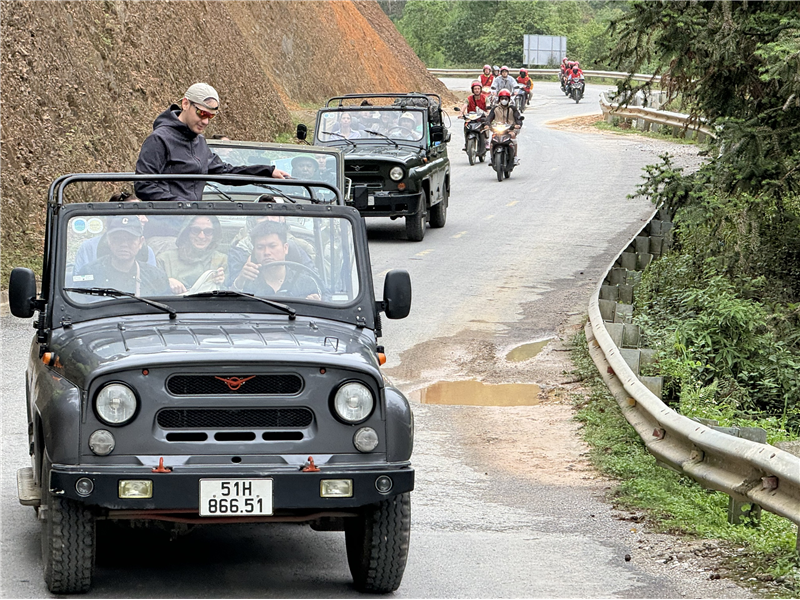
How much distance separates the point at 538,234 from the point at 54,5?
9.01 m

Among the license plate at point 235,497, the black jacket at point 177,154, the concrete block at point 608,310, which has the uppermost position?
the black jacket at point 177,154

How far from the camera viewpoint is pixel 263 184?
7039 millimetres

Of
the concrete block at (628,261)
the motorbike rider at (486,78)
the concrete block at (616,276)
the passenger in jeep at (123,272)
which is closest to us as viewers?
the passenger in jeep at (123,272)

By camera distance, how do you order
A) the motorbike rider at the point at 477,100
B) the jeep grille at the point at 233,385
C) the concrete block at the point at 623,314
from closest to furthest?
the jeep grille at the point at 233,385
the concrete block at the point at 623,314
the motorbike rider at the point at 477,100

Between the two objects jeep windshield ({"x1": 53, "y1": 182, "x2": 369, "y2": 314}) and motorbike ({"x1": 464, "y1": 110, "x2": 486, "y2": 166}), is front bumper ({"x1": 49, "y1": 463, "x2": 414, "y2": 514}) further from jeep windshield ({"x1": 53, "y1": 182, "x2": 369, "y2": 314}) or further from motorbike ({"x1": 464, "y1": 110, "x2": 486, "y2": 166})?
motorbike ({"x1": 464, "y1": 110, "x2": 486, "y2": 166})

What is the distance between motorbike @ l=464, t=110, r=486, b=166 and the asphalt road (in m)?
11.5

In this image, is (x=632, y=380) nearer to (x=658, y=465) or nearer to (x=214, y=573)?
(x=658, y=465)

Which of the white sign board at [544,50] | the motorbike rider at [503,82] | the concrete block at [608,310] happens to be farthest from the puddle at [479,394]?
the white sign board at [544,50]

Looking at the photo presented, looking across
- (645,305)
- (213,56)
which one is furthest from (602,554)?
(213,56)

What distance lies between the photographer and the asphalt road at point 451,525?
20.2ft

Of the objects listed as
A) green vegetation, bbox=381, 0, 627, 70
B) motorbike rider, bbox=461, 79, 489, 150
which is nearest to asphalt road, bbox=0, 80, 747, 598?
motorbike rider, bbox=461, 79, 489, 150

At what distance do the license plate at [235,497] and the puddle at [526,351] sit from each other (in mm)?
7236

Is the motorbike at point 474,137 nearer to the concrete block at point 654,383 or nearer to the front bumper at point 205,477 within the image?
the concrete block at point 654,383

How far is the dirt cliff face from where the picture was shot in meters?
18.2
